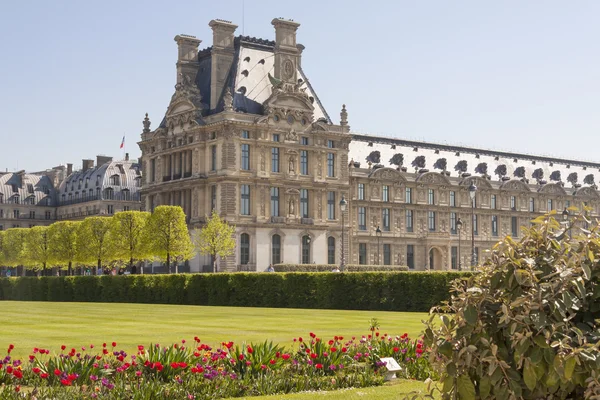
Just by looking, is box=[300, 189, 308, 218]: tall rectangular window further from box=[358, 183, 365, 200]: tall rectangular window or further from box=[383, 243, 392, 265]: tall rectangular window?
box=[383, 243, 392, 265]: tall rectangular window

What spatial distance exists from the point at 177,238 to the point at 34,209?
76437mm

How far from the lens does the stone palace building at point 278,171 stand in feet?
308

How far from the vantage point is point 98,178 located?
146750 millimetres

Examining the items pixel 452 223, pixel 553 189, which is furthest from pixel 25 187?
pixel 553 189

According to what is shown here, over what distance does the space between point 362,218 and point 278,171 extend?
59.7 feet

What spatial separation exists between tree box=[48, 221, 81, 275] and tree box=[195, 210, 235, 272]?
14.8m

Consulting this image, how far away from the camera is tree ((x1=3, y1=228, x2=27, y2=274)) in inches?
4286

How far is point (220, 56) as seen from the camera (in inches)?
3900

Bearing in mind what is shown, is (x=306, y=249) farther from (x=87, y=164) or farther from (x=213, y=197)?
(x=87, y=164)

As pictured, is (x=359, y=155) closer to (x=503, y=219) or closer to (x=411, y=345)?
(x=503, y=219)

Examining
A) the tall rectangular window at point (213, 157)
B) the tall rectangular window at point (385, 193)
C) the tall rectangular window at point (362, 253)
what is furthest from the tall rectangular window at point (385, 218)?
the tall rectangular window at point (213, 157)

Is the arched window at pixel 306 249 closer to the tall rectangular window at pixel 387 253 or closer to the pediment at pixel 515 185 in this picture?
the tall rectangular window at pixel 387 253

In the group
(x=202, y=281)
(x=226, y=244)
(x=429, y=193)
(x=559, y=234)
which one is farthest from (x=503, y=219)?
(x=559, y=234)

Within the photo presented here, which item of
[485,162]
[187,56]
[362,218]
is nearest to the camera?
[187,56]
